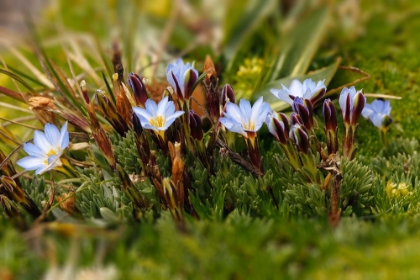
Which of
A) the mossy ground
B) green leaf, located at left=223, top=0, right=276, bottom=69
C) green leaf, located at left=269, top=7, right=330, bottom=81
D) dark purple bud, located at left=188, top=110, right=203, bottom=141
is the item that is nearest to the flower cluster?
dark purple bud, located at left=188, top=110, right=203, bottom=141

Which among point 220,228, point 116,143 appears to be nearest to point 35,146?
point 116,143

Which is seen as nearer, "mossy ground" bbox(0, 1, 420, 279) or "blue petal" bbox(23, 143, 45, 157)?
"mossy ground" bbox(0, 1, 420, 279)

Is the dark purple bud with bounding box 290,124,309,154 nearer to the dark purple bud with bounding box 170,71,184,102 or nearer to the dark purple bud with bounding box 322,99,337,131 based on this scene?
the dark purple bud with bounding box 322,99,337,131

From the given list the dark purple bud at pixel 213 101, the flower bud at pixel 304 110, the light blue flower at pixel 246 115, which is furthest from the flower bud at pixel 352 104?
the dark purple bud at pixel 213 101

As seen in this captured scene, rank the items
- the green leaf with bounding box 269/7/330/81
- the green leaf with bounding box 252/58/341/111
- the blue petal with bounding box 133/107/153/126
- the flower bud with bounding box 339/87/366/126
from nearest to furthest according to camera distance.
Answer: the blue petal with bounding box 133/107/153/126
the flower bud with bounding box 339/87/366/126
the green leaf with bounding box 252/58/341/111
the green leaf with bounding box 269/7/330/81

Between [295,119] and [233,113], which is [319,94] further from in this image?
[233,113]

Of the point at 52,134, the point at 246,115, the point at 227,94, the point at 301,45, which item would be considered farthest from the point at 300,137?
the point at 301,45
